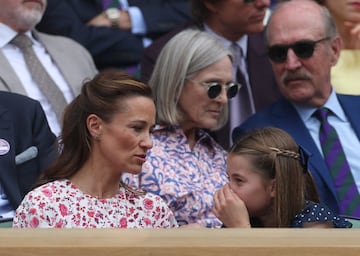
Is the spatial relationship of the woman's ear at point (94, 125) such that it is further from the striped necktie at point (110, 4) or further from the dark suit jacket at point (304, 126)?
the striped necktie at point (110, 4)

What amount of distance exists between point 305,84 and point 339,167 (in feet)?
1.37

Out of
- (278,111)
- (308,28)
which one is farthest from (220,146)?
(308,28)

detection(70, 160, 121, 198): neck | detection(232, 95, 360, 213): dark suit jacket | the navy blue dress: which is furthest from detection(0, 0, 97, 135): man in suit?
the navy blue dress

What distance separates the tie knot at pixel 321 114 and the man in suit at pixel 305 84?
0.04 ft

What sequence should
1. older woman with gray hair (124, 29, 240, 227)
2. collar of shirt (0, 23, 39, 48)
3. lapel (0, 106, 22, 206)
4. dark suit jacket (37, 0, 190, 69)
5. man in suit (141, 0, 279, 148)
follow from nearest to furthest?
lapel (0, 106, 22, 206)
older woman with gray hair (124, 29, 240, 227)
collar of shirt (0, 23, 39, 48)
man in suit (141, 0, 279, 148)
dark suit jacket (37, 0, 190, 69)

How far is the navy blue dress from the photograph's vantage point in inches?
136

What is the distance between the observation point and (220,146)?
4.45m

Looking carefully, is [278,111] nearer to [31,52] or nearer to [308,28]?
[308,28]

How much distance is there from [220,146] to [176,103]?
0.29 meters

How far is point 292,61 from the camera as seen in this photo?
4520 millimetres

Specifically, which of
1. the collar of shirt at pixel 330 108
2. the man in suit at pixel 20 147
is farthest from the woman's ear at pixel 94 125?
the collar of shirt at pixel 330 108

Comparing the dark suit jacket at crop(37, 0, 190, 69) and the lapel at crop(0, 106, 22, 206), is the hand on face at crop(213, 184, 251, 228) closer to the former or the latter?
the lapel at crop(0, 106, 22, 206)

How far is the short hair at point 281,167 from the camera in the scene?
351 cm

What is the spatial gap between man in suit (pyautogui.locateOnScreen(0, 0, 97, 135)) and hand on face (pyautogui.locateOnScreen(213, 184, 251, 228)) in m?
1.16
